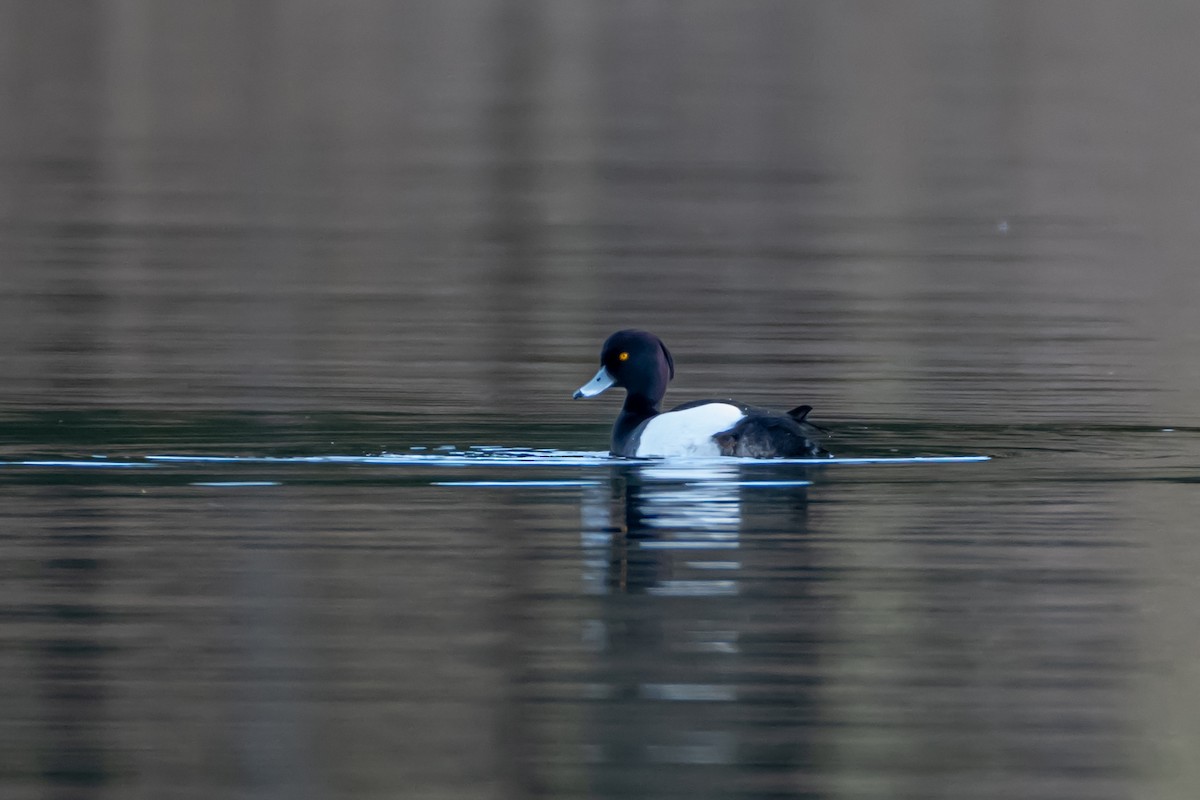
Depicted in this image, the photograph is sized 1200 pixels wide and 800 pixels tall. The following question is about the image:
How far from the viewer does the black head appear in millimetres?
13094

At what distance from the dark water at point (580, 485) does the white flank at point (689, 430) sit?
7.7 inches

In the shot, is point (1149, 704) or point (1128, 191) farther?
point (1128, 191)

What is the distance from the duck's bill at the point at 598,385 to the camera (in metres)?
12.9

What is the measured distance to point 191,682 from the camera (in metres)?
7.57

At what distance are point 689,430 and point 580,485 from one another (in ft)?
3.00

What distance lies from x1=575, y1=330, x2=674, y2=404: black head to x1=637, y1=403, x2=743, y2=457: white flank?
0.76 m

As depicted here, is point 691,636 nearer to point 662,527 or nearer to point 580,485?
point 662,527

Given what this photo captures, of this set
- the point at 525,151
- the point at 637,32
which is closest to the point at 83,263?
the point at 525,151

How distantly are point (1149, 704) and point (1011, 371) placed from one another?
25.8 feet

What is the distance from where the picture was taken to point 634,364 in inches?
516

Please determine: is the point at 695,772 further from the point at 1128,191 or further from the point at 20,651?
the point at 1128,191

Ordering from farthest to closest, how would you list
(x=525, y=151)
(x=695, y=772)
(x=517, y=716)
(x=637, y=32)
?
1. (x=637, y=32)
2. (x=525, y=151)
3. (x=517, y=716)
4. (x=695, y=772)

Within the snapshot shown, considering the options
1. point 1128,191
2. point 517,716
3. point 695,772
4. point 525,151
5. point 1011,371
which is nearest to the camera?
point 695,772

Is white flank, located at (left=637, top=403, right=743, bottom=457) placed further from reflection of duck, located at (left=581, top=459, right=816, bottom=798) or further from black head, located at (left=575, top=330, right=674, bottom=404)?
black head, located at (left=575, top=330, right=674, bottom=404)
